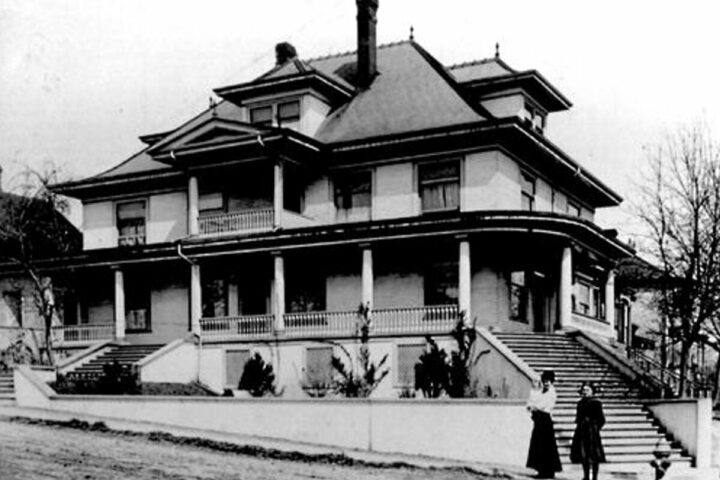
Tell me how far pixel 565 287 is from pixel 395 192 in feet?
19.9

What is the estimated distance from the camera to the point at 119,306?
3194 cm

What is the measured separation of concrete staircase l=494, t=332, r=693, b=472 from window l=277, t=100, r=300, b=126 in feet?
35.1

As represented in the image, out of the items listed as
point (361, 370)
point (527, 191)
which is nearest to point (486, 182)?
point (527, 191)

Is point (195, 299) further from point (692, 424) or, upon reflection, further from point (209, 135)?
point (692, 424)

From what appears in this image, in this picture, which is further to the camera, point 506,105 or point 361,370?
point 506,105

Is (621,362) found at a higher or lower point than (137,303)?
lower

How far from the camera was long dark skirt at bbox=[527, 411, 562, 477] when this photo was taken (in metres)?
17.0

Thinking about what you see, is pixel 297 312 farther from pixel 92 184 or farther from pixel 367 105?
pixel 92 184

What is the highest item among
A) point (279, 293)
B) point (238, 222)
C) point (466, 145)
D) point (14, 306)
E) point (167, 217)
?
point (466, 145)

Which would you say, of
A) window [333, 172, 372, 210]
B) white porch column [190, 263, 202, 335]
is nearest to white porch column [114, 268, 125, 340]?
white porch column [190, 263, 202, 335]

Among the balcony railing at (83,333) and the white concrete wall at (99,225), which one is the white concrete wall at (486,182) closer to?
the balcony railing at (83,333)

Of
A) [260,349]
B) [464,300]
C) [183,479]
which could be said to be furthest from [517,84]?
[183,479]

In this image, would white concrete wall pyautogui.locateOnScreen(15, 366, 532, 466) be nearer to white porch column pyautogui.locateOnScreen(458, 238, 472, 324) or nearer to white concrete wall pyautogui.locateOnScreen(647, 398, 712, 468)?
white concrete wall pyautogui.locateOnScreen(647, 398, 712, 468)

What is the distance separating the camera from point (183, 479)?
14.2 metres
